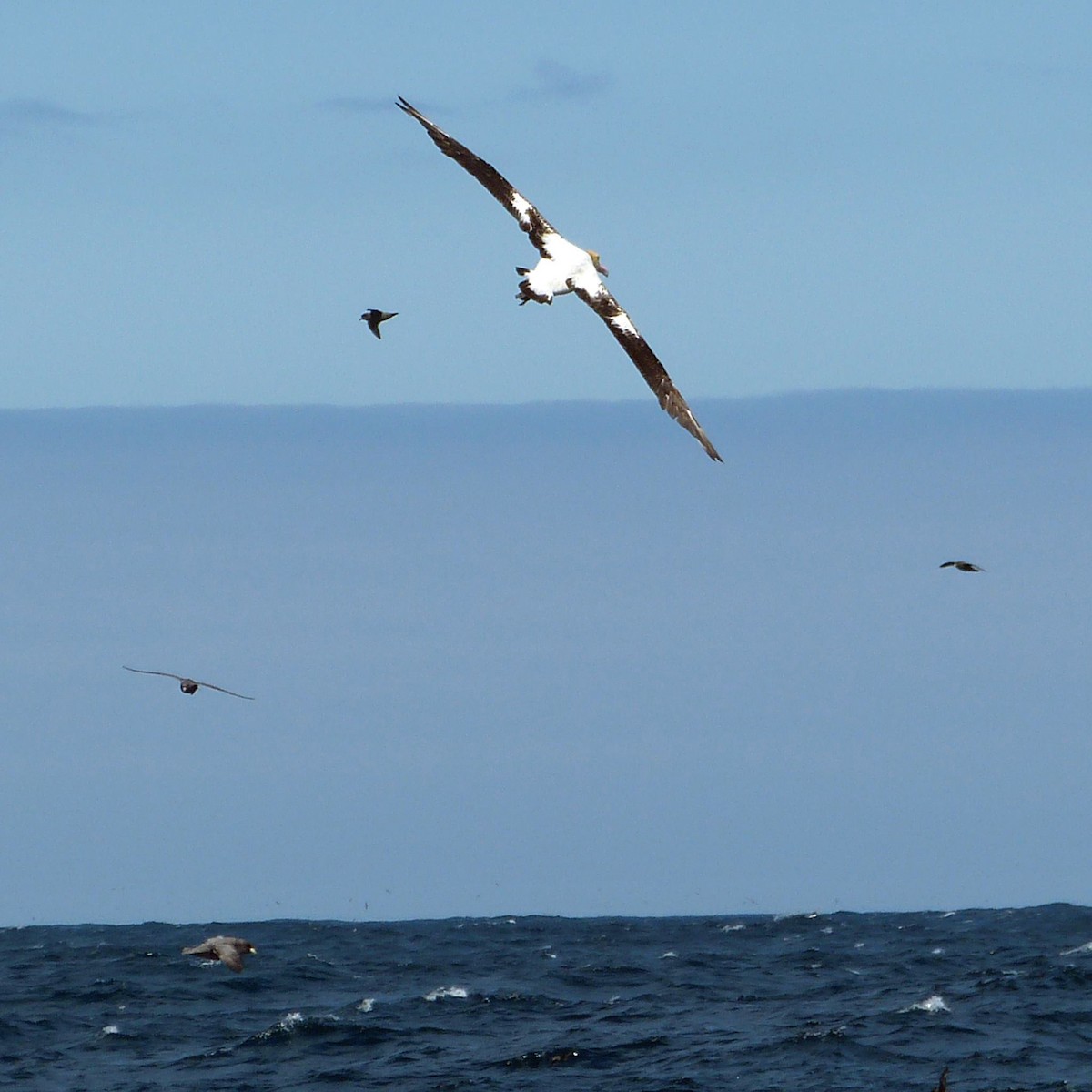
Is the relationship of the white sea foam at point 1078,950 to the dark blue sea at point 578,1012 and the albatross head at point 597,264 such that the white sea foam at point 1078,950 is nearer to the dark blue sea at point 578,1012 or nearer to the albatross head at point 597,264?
the dark blue sea at point 578,1012

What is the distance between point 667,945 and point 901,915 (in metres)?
18.7

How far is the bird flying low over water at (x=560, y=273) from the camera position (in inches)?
858

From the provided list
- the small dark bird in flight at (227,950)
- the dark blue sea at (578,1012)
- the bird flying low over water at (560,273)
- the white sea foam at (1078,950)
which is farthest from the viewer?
the white sea foam at (1078,950)

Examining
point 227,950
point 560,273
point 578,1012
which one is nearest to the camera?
point 560,273

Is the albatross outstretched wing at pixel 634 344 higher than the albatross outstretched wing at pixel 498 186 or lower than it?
lower

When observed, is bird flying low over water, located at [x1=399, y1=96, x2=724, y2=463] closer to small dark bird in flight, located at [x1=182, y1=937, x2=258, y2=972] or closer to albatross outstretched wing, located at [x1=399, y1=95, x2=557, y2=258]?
albatross outstretched wing, located at [x1=399, y1=95, x2=557, y2=258]

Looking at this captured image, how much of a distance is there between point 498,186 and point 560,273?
1.59 metres

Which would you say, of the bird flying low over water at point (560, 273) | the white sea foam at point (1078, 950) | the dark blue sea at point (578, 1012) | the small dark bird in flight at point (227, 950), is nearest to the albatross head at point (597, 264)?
the bird flying low over water at point (560, 273)

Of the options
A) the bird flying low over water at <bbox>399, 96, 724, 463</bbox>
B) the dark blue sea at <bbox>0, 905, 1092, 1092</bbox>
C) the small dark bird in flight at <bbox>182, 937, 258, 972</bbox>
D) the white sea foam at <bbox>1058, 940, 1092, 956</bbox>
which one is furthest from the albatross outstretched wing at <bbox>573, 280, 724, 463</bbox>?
the white sea foam at <bbox>1058, 940, 1092, 956</bbox>

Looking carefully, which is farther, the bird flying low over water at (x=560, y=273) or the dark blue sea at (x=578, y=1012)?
the dark blue sea at (x=578, y=1012)

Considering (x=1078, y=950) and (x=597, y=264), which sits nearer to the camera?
(x=597, y=264)

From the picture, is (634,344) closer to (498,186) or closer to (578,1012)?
(498,186)

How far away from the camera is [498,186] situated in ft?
74.9

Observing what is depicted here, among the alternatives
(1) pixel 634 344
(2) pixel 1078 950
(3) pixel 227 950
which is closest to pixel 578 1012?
(2) pixel 1078 950
